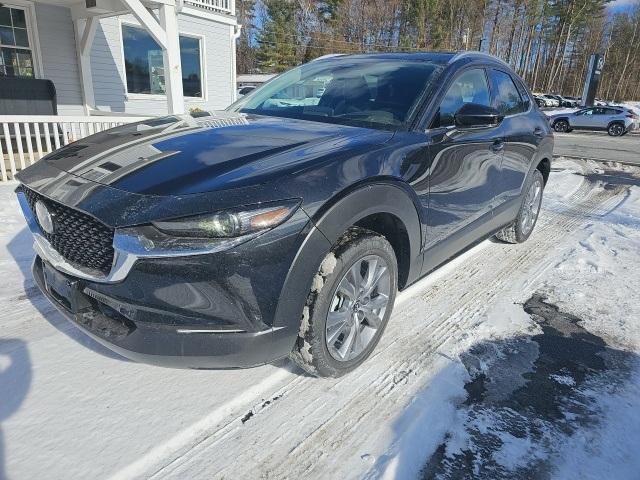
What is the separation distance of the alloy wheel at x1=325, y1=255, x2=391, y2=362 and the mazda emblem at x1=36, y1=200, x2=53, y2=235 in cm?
140

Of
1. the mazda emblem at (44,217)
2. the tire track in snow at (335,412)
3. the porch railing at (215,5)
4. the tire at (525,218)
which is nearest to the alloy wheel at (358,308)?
the tire track in snow at (335,412)

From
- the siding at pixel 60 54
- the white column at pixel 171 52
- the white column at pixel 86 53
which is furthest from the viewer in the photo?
the white column at pixel 86 53

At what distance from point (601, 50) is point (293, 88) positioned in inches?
2754

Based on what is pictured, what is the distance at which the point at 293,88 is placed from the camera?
349 centimetres

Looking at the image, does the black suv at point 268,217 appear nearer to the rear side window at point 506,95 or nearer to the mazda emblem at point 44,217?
the mazda emblem at point 44,217

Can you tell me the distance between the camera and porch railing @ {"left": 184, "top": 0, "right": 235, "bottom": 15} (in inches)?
458

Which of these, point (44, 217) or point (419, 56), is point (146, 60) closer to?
point (419, 56)

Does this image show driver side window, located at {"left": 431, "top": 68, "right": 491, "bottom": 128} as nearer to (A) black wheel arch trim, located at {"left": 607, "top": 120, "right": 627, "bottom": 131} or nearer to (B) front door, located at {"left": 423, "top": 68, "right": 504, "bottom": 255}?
(B) front door, located at {"left": 423, "top": 68, "right": 504, "bottom": 255}

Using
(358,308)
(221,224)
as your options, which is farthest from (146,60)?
(221,224)

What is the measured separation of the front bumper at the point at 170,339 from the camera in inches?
70.4

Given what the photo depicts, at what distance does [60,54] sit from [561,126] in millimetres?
24706

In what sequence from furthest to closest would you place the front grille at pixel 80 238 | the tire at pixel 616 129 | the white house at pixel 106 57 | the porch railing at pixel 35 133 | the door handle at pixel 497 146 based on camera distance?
the tire at pixel 616 129, the white house at pixel 106 57, the porch railing at pixel 35 133, the door handle at pixel 497 146, the front grille at pixel 80 238

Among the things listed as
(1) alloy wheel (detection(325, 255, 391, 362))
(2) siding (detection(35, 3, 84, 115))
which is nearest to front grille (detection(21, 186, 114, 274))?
(1) alloy wheel (detection(325, 255, 391, 362))

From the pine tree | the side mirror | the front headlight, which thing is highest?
the pine tree
